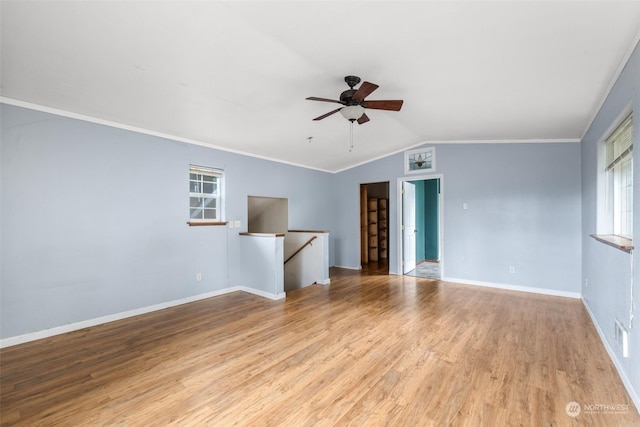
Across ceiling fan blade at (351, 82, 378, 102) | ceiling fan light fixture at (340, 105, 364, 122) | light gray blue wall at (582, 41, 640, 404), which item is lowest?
light gray blue wall at (582, 41, 640, 404)

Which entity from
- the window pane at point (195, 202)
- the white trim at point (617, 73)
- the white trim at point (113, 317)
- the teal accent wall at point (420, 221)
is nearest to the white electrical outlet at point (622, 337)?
the white trim at point (617, 73)

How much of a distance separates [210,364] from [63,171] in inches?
108

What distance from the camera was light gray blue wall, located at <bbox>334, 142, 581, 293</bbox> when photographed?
14.9 ft

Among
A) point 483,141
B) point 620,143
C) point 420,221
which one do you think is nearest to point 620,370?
point 620,143

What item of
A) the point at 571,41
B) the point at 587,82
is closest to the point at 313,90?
the point at 571,41

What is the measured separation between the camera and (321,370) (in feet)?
7.98

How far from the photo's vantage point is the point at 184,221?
4312 millimetres

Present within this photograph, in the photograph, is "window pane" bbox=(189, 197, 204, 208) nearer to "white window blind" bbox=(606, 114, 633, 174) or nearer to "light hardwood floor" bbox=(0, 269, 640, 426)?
"light hardwood floor" bbox=(0, 269, 640, 426)

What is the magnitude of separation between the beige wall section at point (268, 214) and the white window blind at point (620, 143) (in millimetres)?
4975

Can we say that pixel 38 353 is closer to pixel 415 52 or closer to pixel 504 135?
pixel 415 52

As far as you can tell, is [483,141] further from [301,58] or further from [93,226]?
[93,226]

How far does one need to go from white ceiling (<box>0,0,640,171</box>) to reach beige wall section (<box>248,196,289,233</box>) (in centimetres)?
257

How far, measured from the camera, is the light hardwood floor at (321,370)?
1.90 m

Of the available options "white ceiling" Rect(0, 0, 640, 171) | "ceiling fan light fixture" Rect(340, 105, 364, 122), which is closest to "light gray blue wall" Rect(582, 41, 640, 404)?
"white ceiling" Rect(0, 0, 640, 171)
